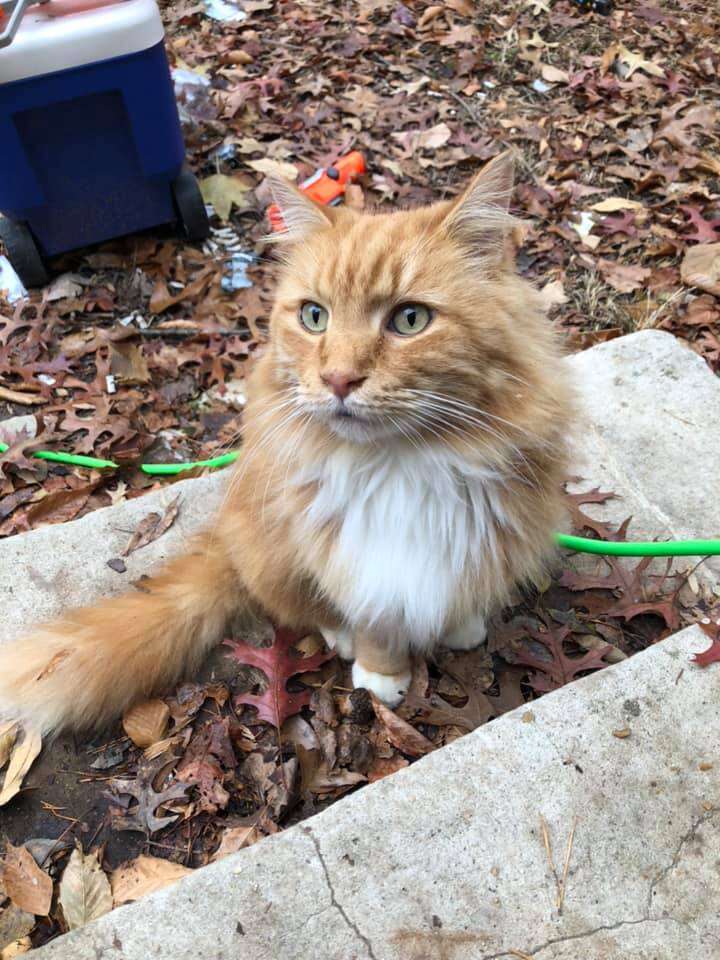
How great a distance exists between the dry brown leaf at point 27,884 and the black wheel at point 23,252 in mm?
3378

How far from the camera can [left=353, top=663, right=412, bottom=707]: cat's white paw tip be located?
235 cm

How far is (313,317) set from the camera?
74.6 inches

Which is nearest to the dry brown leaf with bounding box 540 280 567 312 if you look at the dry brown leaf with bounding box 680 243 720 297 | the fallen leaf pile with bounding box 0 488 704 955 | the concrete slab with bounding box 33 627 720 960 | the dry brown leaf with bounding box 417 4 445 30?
the dry brown leaf with bounding box 680 243 720 297

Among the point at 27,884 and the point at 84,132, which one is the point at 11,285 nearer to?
the point at 84,132

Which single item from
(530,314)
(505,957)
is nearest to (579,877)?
(505,957)

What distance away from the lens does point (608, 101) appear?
5742mm

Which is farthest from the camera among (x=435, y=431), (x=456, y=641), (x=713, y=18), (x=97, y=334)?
(x=713, y=18)

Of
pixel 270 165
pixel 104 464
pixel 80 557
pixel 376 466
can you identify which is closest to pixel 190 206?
pixel 270 165

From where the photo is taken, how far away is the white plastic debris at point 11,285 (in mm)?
4348

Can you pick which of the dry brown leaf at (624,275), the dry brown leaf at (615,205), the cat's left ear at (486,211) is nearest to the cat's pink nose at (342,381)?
the cat's left ear at (486,211)

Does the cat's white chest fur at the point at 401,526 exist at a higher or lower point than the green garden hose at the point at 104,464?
higher

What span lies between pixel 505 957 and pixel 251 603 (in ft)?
4.40

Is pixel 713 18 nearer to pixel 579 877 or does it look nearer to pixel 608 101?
pixel 608 101

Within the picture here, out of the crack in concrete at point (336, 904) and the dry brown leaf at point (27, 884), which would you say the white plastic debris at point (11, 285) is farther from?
the crack in concrete at point (336, 904)
